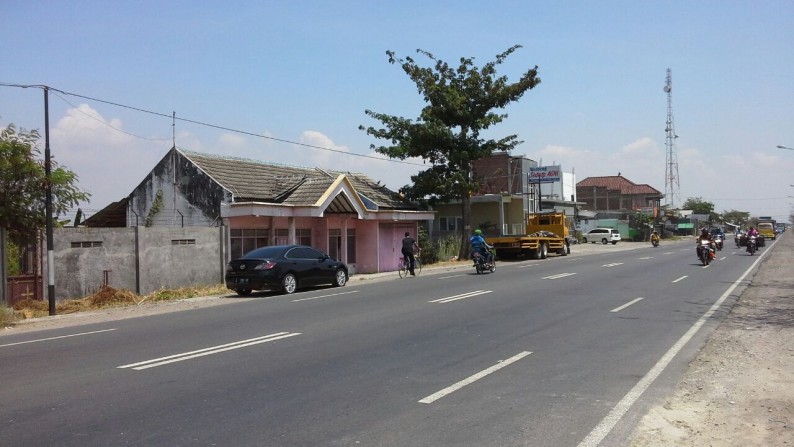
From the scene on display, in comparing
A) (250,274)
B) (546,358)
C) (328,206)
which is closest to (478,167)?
(328,206)

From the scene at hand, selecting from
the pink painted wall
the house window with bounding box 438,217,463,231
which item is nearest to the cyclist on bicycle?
the pink painted wall

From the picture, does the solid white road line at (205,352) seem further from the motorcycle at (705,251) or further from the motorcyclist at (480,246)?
the motorcycle at (705,251)

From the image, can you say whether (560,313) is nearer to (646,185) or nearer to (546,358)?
(546,358)

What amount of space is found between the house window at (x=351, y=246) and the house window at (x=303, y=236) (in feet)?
9.38

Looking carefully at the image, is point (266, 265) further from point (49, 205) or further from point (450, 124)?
point (450, 124)

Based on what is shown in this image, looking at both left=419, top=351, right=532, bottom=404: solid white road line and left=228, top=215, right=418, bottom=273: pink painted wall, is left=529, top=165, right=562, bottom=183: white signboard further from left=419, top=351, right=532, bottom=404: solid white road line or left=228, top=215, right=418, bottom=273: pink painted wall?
left=419, top=351, right=532, bottom=404: solid white road line

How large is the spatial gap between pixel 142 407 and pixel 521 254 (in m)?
34.4

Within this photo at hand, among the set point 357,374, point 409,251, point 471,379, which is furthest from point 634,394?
Result: point 409,251

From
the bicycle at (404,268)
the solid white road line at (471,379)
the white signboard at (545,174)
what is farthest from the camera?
the white signboard at (545,174)

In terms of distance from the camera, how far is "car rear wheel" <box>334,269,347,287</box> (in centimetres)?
2141

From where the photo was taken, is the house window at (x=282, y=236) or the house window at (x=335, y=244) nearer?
the house window at (x=282, y=236)

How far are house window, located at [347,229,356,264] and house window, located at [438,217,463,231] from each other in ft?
64.8

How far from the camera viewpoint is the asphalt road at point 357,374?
5.52 metres

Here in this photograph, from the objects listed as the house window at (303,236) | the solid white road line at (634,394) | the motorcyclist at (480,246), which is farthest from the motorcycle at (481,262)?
the solid white road line at (634,394)
